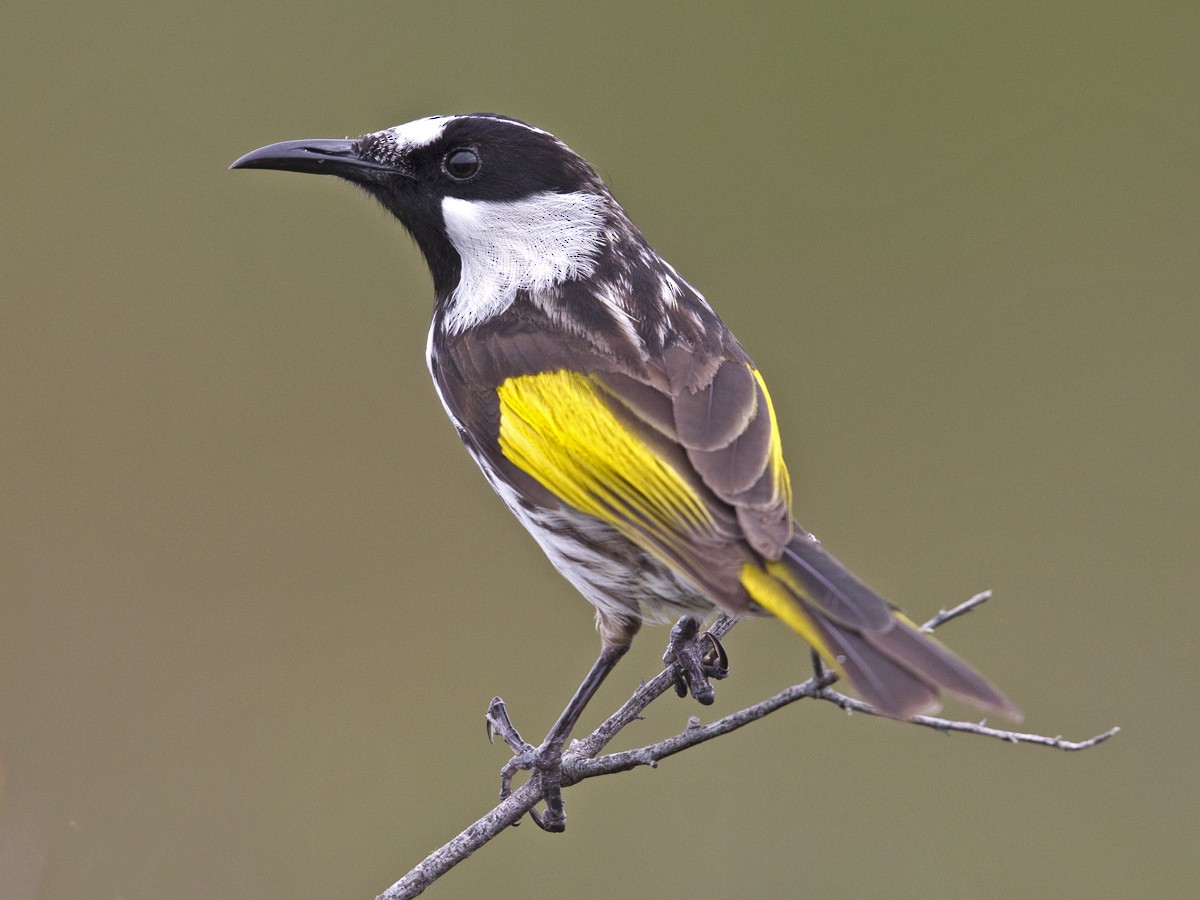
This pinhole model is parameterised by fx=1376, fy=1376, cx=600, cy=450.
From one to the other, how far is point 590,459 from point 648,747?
77 centimetres

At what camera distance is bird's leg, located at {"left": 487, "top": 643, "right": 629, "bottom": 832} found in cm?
357

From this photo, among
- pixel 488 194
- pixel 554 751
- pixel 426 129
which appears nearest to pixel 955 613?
pixel 554 751

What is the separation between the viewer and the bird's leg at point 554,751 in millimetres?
3568

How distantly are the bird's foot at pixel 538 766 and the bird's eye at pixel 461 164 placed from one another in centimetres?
154

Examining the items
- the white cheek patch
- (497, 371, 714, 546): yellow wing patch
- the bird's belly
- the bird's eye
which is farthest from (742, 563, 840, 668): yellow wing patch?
the bird's eye

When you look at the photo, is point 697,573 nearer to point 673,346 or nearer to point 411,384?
point 673,346

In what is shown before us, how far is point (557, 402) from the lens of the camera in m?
3.59

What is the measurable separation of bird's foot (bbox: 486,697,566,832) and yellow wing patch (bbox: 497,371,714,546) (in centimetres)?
66

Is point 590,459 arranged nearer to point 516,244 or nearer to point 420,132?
point 516,244

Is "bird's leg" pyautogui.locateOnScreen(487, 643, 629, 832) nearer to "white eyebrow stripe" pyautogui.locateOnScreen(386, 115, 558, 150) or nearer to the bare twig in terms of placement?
the bare twig

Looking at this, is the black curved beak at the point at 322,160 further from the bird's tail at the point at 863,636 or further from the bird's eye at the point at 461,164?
the bird's tail at the point at 863,636

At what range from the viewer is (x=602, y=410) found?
352 cm

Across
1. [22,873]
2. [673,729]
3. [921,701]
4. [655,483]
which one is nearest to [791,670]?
[673,729]

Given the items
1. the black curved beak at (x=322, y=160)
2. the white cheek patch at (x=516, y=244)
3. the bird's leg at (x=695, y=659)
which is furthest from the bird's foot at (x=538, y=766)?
the black curved beak at (x=322, y=160)
